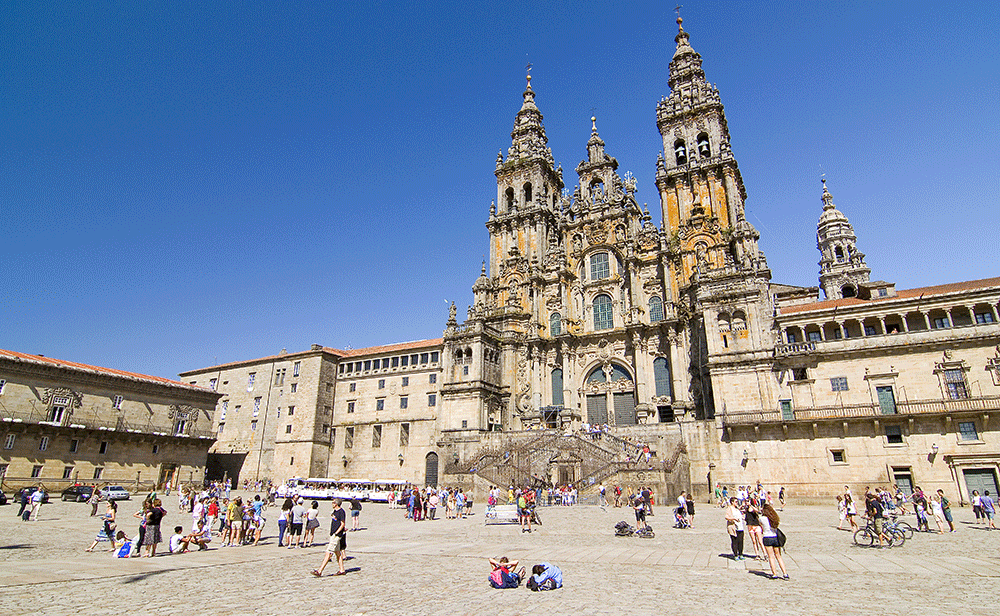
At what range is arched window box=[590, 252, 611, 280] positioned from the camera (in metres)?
53.3

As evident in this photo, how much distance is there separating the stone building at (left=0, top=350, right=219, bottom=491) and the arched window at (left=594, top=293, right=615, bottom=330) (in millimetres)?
39591

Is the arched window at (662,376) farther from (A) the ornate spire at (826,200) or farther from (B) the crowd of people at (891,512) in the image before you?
(A) the ornate spire at (826,200)

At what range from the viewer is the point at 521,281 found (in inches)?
2205

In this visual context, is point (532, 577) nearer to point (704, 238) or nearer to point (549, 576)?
point (549, 576)

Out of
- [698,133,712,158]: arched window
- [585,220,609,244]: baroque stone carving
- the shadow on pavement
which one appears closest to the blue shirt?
the shadow on pavement

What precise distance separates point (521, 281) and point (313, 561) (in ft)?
139

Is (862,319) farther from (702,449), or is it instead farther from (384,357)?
(384,357)

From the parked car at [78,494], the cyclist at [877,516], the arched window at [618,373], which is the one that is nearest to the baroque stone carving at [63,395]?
the parked car at [78,494]

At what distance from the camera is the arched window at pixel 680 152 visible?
53.5 m

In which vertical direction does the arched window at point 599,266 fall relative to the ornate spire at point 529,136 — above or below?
below

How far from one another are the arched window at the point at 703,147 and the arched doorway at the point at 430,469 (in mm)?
38259

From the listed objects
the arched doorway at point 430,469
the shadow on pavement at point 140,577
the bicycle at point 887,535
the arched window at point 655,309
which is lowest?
the shadow on pavement at point 140,577

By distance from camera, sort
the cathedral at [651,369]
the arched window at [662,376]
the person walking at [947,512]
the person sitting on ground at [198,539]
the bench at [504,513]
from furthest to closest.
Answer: the arched window at [662,376] < the cathedral at [651,369] < the bench at [504,513] < the person walking at [947,512] < the person sitting on ground at [198,539]

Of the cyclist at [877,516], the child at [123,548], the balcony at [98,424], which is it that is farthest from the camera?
the balcony at [98,424]
